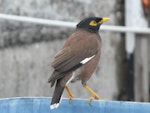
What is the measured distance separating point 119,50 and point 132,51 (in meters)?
0.15

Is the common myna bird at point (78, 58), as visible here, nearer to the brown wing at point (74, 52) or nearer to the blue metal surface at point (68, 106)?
the brown wing at point (74, 52)

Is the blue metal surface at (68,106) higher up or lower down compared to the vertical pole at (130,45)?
higher up

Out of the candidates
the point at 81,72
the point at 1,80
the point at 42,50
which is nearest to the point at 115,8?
the point at 42,50

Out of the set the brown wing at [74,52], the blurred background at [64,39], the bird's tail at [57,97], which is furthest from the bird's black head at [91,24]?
the blurred background at [64,39]

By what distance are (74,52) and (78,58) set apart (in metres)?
0.06

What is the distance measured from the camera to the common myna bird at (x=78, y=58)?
4.78 meters

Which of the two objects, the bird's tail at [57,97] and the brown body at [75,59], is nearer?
the bird's tail at [57,97]

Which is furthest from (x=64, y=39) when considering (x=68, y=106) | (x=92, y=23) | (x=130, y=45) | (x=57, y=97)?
(x=68, y=106)

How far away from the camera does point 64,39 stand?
7211mm

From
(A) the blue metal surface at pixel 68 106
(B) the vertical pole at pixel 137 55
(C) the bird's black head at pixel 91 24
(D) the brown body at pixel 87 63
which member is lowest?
(B) the vertical pole at pixel 137 55

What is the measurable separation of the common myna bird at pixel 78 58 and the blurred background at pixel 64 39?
1456 millimetres

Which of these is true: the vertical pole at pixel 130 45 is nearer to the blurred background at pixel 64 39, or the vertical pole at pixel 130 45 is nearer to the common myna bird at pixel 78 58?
the blurred background at pixel 64 39

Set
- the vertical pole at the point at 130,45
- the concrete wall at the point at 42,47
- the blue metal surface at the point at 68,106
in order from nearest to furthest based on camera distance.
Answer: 1. the blue metal surface at the point at 68,106
2. the concrete wall at the point at 42,47
3. the vertical pole at the point at 130,45

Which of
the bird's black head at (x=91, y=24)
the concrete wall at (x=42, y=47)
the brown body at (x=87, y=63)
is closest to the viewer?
the brown body at (x=87, y=63)
